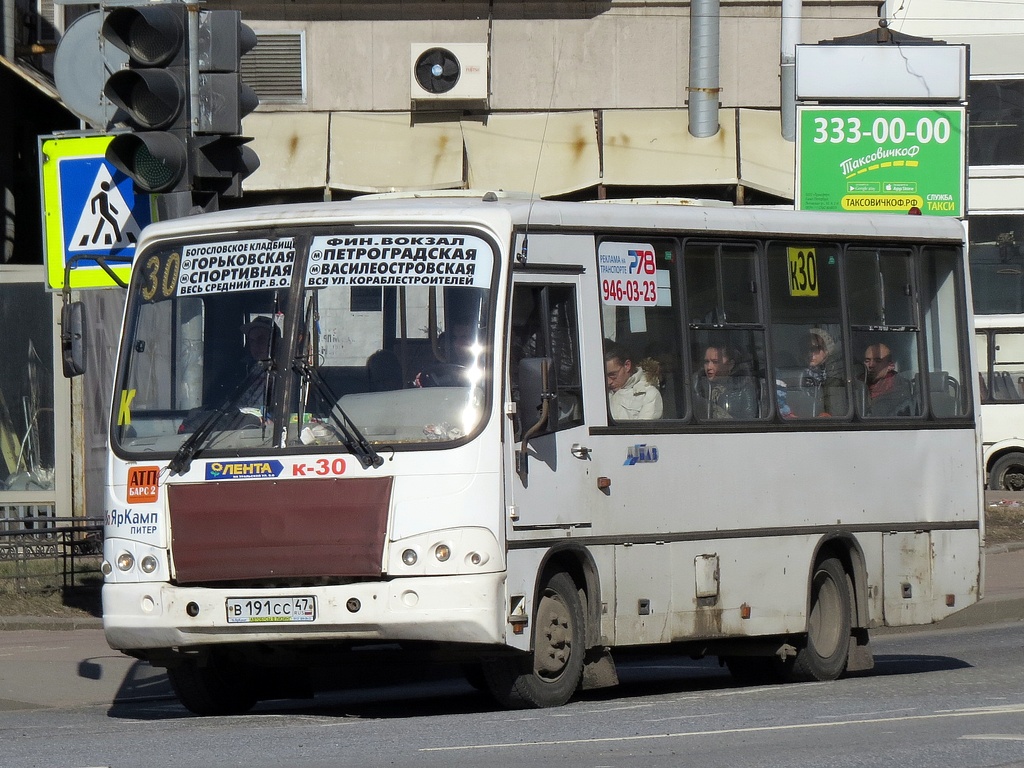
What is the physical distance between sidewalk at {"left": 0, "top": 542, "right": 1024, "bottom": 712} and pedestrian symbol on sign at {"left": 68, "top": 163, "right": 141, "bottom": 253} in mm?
2824

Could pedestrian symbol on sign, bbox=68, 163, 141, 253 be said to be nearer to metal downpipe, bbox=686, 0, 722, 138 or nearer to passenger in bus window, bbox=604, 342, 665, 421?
passenger in bus window, bbox=604, 342, 665, 421

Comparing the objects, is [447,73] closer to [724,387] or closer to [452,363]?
[724,387]

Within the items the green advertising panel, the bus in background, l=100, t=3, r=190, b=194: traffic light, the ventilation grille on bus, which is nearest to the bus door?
l=100, t=3, r=190, b=194: traffic light

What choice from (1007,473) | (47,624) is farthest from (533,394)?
(1007,473)

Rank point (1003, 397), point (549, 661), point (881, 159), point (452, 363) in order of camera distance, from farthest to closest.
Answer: point (1003, 397), point (881, 159), point (549, 661), point (452, 363)

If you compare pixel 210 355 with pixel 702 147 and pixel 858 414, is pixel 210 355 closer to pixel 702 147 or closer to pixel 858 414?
pixel 858 414

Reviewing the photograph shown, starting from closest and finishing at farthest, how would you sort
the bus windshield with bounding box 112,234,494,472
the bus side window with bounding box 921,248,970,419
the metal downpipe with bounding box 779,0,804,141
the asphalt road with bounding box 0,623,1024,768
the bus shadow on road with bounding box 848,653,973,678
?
the asphalt road with bounding box 0,623,1024,768 < the bus windshield with bounding box 112,234,494,472 < the bus side window with bounding box 921,248,970,419 < the bus shadow on road with bounding box 848,653,973,678 < the metal downpipe with bounding box 779,0,804,141

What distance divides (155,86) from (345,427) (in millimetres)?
2485

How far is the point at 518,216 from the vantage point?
31.9 feet

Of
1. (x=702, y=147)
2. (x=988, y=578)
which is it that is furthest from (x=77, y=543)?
(x=702, y=147)

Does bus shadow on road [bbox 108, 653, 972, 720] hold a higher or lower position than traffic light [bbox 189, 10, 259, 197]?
lower

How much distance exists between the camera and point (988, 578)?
19703 millimetres

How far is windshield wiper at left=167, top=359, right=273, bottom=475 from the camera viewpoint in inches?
374

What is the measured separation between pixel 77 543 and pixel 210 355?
7.31m
